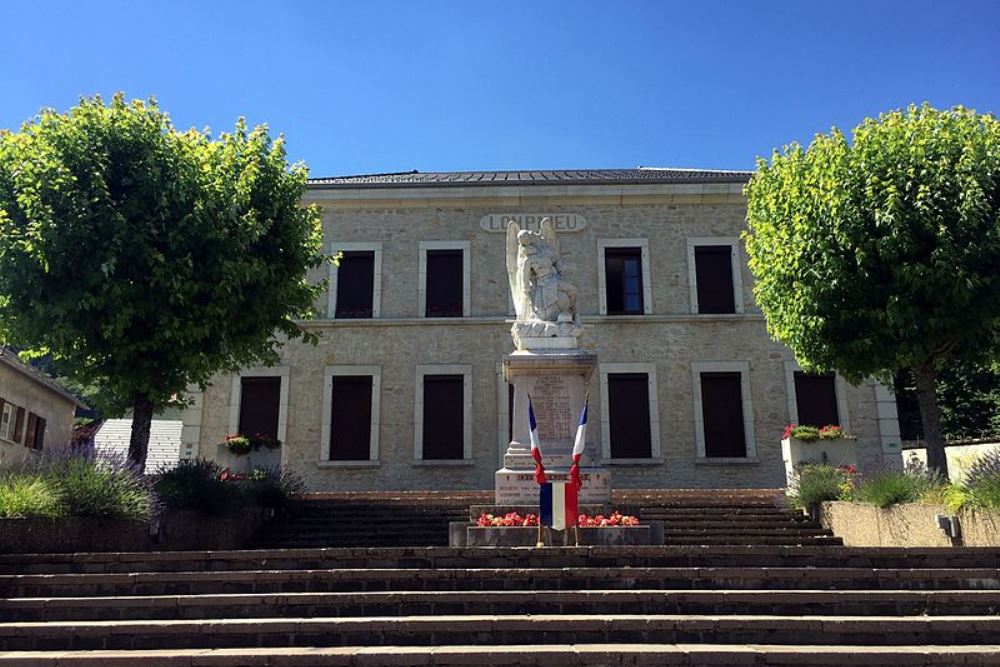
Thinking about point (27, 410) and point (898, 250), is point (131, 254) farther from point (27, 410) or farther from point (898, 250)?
point (27, 410)

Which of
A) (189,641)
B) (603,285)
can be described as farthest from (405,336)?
(189,641)

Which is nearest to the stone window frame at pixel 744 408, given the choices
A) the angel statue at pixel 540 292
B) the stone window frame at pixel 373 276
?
the angel statue at pixel 540 292

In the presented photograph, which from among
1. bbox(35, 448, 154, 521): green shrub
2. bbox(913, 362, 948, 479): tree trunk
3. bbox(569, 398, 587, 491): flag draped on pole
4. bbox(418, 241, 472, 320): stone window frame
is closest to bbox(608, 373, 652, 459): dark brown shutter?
bbox(418, 241, 472, 320): stone window frame

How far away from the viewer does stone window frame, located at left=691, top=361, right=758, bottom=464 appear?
746 inches

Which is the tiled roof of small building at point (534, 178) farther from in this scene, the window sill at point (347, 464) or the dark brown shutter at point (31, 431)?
the dark brown shutter at point (31, 431)

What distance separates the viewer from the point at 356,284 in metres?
20.6

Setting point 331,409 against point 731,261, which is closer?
point 331,409

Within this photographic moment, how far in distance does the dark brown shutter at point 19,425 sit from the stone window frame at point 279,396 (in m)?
5.66

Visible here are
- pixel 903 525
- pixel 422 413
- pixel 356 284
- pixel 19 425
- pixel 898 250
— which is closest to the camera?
pixel 903 525

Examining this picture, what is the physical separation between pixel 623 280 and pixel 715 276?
2.26 metres

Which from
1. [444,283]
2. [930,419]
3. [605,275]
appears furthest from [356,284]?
[930,419]

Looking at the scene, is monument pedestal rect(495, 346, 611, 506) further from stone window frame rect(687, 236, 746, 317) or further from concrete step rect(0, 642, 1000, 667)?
stone window frame rect(687, 236, 746, 317)

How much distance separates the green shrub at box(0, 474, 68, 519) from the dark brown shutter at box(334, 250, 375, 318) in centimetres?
1085

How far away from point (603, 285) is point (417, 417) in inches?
218
